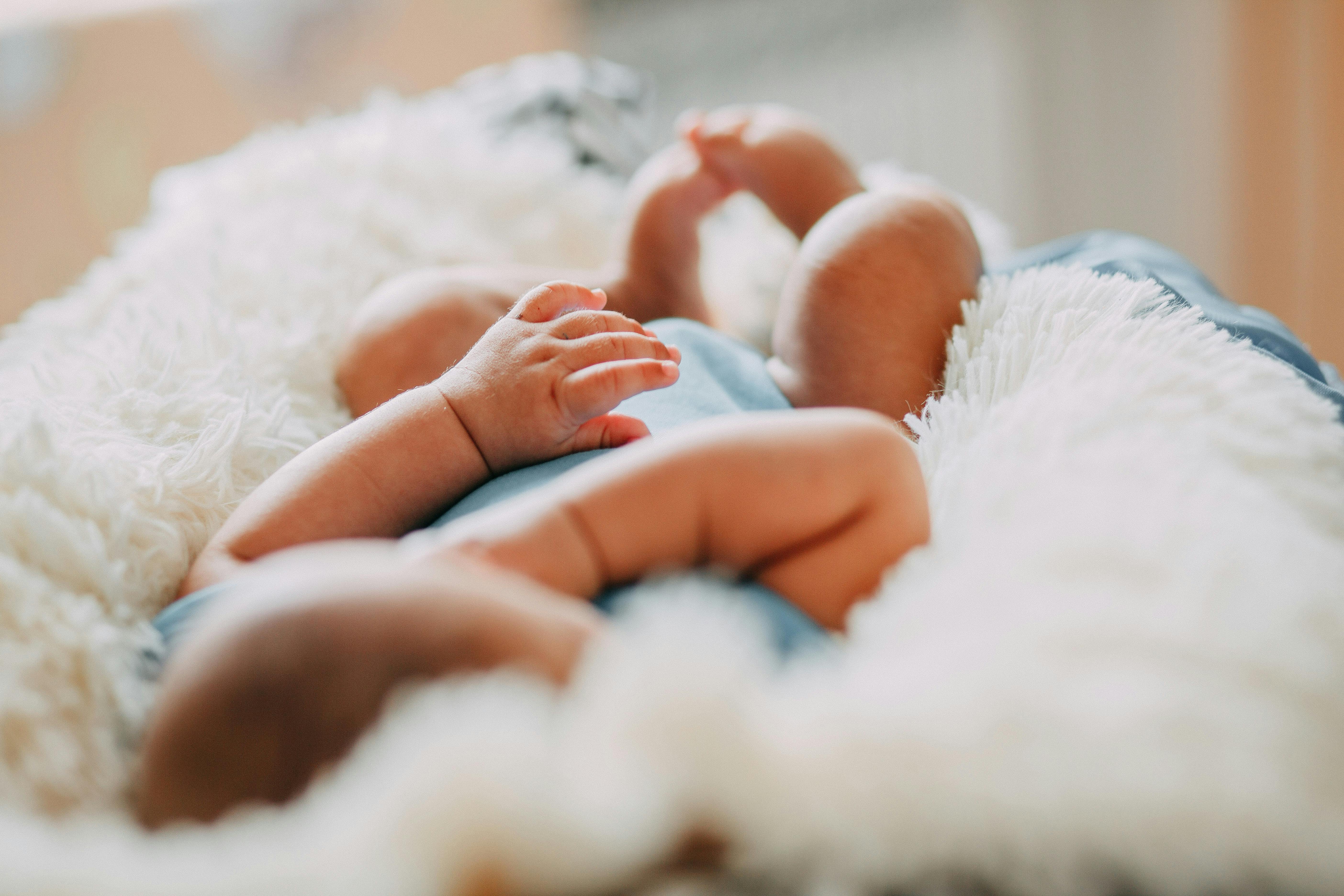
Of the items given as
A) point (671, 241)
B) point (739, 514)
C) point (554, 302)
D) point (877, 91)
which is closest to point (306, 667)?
point (739, 514)

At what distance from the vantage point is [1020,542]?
14.8 inches

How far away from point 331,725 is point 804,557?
221 mm

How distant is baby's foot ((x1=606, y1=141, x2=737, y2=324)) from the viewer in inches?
33.2

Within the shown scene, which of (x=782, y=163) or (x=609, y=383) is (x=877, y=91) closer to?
(x=782, y=163)

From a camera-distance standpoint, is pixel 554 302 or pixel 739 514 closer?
pixel 739 514

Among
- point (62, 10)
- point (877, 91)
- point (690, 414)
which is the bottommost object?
point (690, 414)

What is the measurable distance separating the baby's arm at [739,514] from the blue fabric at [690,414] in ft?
0.06

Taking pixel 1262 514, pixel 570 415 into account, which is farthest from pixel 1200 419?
pixel 570 415

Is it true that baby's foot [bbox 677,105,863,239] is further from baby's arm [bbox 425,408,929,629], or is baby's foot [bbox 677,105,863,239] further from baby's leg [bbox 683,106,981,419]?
baby's arm [bbox 425,408,929,629]

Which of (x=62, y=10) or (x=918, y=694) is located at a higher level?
(x=62, y=10)

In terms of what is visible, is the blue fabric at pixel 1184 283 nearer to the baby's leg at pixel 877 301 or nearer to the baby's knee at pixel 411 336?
the baby's leg at pixel 877 301

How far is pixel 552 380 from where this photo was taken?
0.54m

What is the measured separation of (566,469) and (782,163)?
431 millimetres

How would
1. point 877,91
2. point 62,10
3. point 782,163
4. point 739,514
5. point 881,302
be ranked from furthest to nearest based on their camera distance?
point 877,91 < point 62,10 < point 782,163 < point 881,302 < point 739,514
